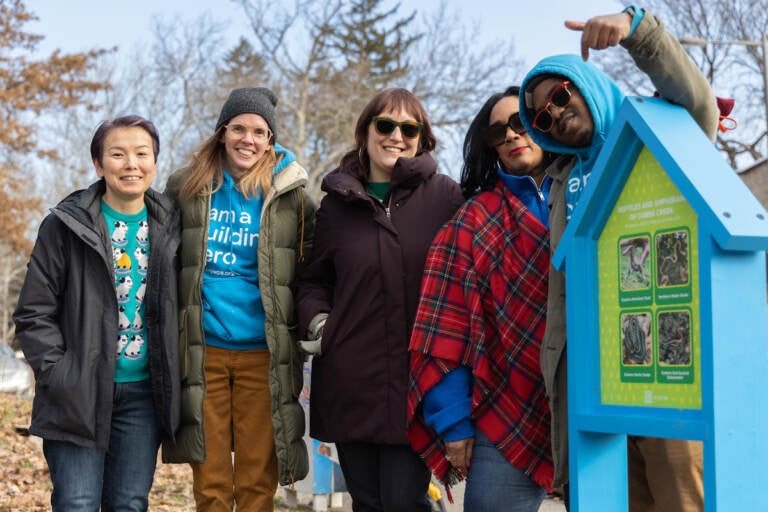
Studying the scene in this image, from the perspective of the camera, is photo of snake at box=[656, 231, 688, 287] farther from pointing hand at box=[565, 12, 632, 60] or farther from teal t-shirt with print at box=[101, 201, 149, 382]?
teal t-shirt with print at box=[101, 201, 149, 382]

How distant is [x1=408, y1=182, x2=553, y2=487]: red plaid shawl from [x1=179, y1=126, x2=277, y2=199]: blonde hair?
1.21 meters

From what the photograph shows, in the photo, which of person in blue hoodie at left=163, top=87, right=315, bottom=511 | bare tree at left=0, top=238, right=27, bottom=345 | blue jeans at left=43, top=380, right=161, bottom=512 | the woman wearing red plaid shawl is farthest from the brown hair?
bare tree at left=0, top=238, right=27, bottom=345

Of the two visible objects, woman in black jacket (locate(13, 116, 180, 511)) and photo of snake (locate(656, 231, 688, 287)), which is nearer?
photo of snake (locate(656, 231, 688, 287))

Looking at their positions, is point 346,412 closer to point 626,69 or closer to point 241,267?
point 241,267

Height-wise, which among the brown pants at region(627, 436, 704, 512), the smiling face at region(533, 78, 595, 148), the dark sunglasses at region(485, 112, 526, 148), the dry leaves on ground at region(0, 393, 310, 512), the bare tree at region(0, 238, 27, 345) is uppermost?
the bare tree at region(0, 238, 27, 345)

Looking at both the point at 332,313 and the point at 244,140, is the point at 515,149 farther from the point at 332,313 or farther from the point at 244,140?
the point at 244,140

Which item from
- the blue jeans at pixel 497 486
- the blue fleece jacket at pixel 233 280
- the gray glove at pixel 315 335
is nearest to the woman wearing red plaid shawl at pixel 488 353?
the blue jeans at pixel 497 486

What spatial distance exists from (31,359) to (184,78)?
69.2 feet

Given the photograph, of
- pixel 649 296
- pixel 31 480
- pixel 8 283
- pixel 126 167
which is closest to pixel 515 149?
pixel 649 296

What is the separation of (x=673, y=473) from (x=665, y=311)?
70 centimetres

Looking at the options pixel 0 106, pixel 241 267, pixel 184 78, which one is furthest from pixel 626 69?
pixel 241 267

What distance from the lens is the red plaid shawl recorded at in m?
2.86

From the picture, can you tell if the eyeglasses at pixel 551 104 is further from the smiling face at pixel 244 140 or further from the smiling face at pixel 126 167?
the smiling face at pixel 126 167

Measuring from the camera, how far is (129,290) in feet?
11.9
